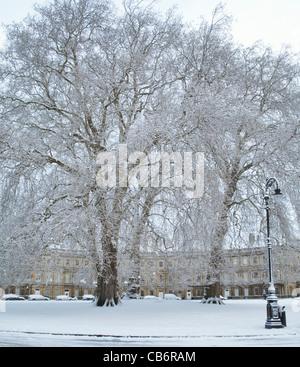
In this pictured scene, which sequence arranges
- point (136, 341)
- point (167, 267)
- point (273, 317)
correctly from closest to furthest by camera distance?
point (136, 341), point (273, 317), point (167, 267)

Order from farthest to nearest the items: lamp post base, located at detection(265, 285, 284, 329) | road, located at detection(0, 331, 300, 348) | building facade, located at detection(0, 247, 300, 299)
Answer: building facade, located at detection(0, 247, 300, 299) → lamp post base, located at detection(265, 285, 284, 329) → road, located at detection(0, 331, 300, 348)

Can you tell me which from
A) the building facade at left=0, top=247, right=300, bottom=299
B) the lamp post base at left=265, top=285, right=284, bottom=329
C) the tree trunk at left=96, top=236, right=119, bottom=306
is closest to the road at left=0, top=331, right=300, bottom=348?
the lamp post base at left=265, top=285, right=284, bottom=329

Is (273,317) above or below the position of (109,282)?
below

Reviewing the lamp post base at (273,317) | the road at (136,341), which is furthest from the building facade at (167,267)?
the lamp post base at (273,317)

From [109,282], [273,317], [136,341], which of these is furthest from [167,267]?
[136,341]

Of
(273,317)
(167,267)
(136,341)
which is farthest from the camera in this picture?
(167,267)

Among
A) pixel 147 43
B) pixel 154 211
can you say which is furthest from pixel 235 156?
pixel 147 43

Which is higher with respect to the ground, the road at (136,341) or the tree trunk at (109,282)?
the tree trunk at (109,282)

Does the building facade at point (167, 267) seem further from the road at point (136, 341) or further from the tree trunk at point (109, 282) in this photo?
the road at point (136, 341)

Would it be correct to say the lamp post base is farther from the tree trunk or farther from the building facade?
the tree trunk

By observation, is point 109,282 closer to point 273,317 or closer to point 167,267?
point 167,267

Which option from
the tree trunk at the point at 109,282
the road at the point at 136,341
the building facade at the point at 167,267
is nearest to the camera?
the road at the point at 136,341

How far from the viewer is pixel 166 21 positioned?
2441cm
